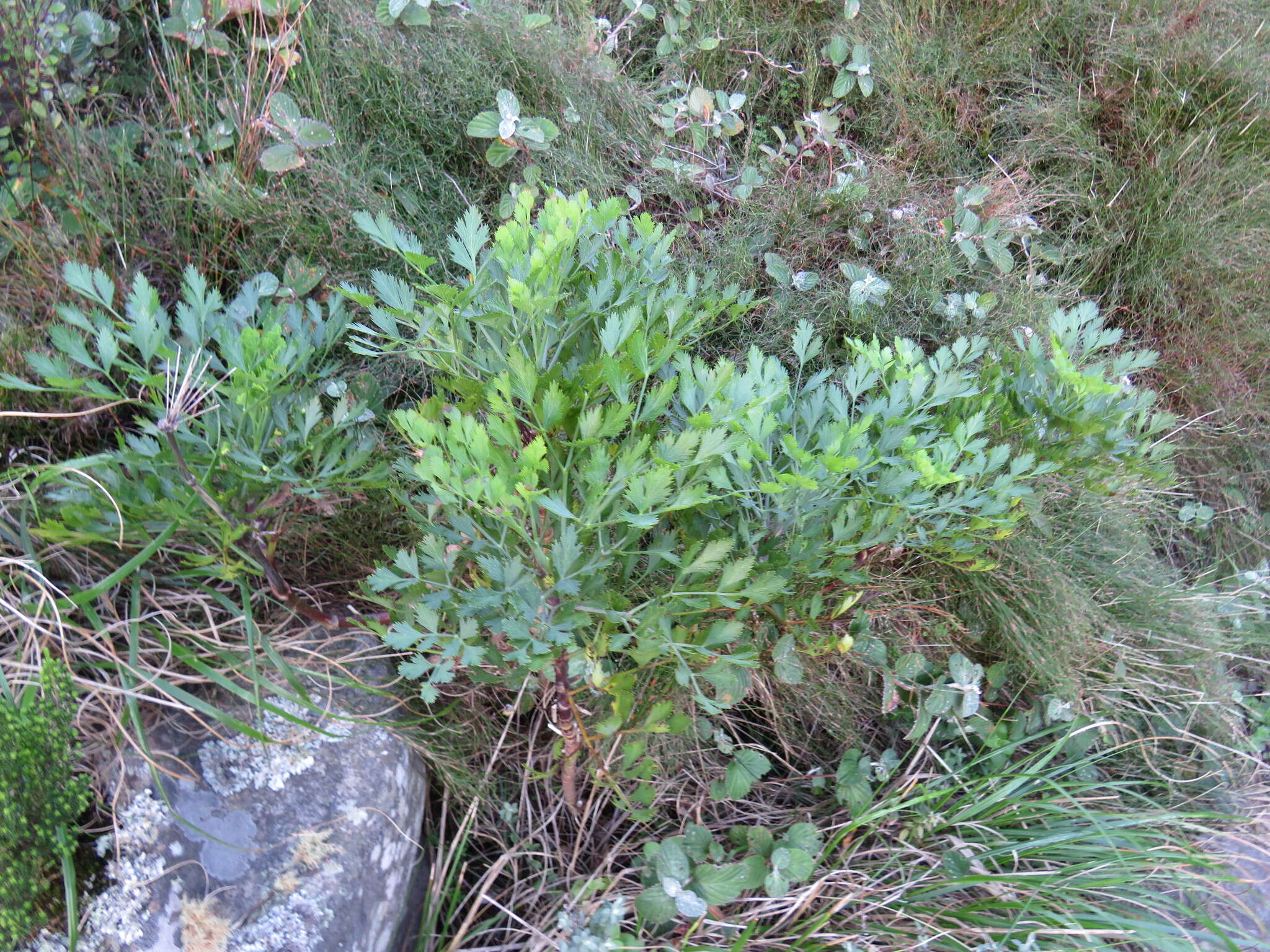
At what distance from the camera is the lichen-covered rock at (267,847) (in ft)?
4.76

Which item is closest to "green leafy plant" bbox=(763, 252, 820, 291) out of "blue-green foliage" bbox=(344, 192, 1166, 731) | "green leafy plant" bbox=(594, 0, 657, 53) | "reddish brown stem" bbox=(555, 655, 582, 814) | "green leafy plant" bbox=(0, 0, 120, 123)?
"blue-green foliage" bbox=(344, 192, 1166, 731)

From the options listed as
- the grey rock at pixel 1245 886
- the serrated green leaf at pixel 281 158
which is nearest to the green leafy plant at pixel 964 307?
the grey rock at pixel 1245 886

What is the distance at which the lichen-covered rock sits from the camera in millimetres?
1450

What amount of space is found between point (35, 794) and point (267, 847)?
1.25 feet

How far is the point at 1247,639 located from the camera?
7.37 ft

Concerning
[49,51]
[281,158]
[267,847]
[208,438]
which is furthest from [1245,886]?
[49,51]

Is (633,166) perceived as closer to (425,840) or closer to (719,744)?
(719,744)

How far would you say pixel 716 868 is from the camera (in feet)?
5.18

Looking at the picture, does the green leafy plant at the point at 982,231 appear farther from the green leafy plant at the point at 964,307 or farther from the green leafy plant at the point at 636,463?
the green leafy plant at the point at 636,463

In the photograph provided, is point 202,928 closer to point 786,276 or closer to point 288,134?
point 288,134

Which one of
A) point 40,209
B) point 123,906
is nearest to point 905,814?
point 123,906

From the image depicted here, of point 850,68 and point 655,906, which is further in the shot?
point 850,68

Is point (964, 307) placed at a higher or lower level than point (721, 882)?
higher

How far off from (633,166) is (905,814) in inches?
68.7
